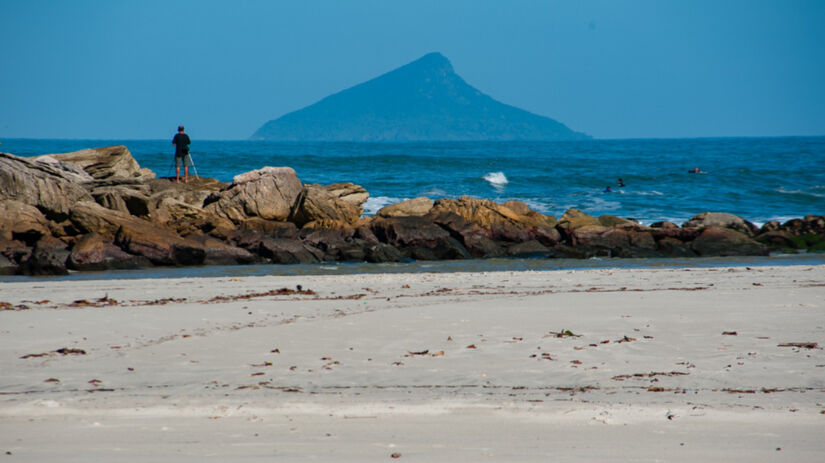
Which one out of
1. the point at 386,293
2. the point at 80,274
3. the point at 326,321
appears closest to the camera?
the point at 326,321

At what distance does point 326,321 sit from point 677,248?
1300 cm

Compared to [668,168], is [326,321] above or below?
below

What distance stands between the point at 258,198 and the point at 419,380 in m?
15.7

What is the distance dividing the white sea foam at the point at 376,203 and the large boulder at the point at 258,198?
6.58 metres

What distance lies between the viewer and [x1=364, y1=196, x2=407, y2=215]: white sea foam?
95.6 ft

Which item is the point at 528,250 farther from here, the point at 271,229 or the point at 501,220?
the point at 271,229

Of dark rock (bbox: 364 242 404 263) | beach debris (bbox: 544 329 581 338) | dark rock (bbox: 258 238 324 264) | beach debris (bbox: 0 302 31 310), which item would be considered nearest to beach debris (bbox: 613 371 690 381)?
beach debris (bbox: 544 329 581 338)

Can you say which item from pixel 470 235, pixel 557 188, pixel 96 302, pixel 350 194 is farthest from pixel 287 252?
pixel 557 188

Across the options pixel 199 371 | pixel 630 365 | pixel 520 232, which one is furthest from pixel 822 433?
pixel 520 232

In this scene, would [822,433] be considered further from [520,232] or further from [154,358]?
[520,232]

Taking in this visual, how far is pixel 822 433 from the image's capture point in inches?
191

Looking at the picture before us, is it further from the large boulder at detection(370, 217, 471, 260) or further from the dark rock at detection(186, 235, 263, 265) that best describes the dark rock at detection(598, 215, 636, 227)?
the dark rock at detection(186, 235, 263, 265)

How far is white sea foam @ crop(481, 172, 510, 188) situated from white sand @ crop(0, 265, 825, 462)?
104 ft

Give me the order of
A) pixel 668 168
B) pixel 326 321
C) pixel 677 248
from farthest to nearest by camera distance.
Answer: pixel 668 168, pixel 677 248, pixel 326 321
